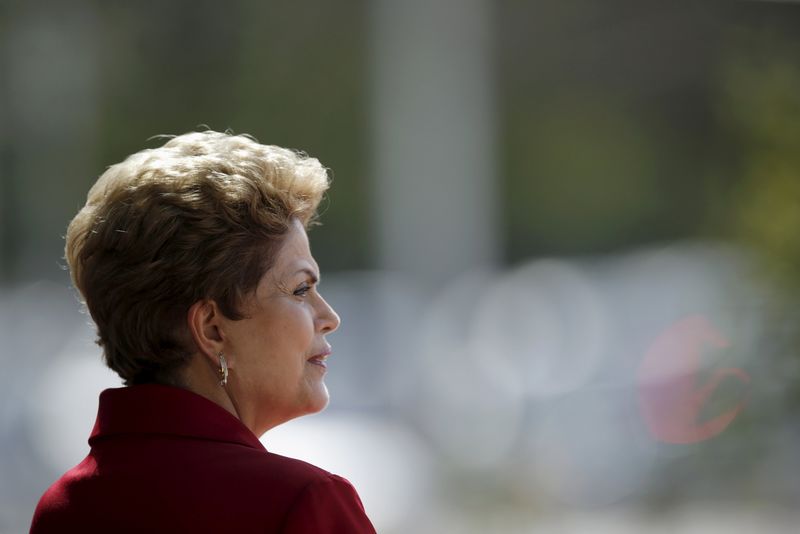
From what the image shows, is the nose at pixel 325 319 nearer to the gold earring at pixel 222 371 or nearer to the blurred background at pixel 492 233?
the gold earring at pixel 222 371

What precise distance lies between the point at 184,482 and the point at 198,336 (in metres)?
0.26

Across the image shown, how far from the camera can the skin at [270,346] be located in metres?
→ 1.79

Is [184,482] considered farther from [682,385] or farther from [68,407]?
[68,407]

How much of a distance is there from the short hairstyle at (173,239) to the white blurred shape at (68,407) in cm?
534

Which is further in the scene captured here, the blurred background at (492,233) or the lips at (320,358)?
the blurred background at (492,233)

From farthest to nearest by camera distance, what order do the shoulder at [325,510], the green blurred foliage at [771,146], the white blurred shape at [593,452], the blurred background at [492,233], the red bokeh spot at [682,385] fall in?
the white blurred shape at [593,452], the blurred background at [492,233], the red bokeh spot at [682,385], the green blurred foliage at [771,146], the shoulder at [325,510]

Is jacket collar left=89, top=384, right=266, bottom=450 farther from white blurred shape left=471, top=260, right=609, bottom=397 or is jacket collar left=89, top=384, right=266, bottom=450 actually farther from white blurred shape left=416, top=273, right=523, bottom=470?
white blurred shape left=471, top=260, right=609, bottom=397

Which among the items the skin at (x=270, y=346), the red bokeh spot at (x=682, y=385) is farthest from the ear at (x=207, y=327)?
the red bokeh spot at (x=682, y=385)

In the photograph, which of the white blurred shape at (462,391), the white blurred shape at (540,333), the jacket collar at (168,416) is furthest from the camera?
the white blurred shape at (540,333)

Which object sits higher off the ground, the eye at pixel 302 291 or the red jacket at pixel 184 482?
the eye at pixel 302 291

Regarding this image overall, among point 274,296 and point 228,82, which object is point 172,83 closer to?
point 228,82

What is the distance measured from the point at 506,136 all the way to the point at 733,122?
144 inches

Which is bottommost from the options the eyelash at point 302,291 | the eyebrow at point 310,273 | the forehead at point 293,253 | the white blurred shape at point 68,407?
the white blurred shape at point 68,407

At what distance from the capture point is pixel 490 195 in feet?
33.5
